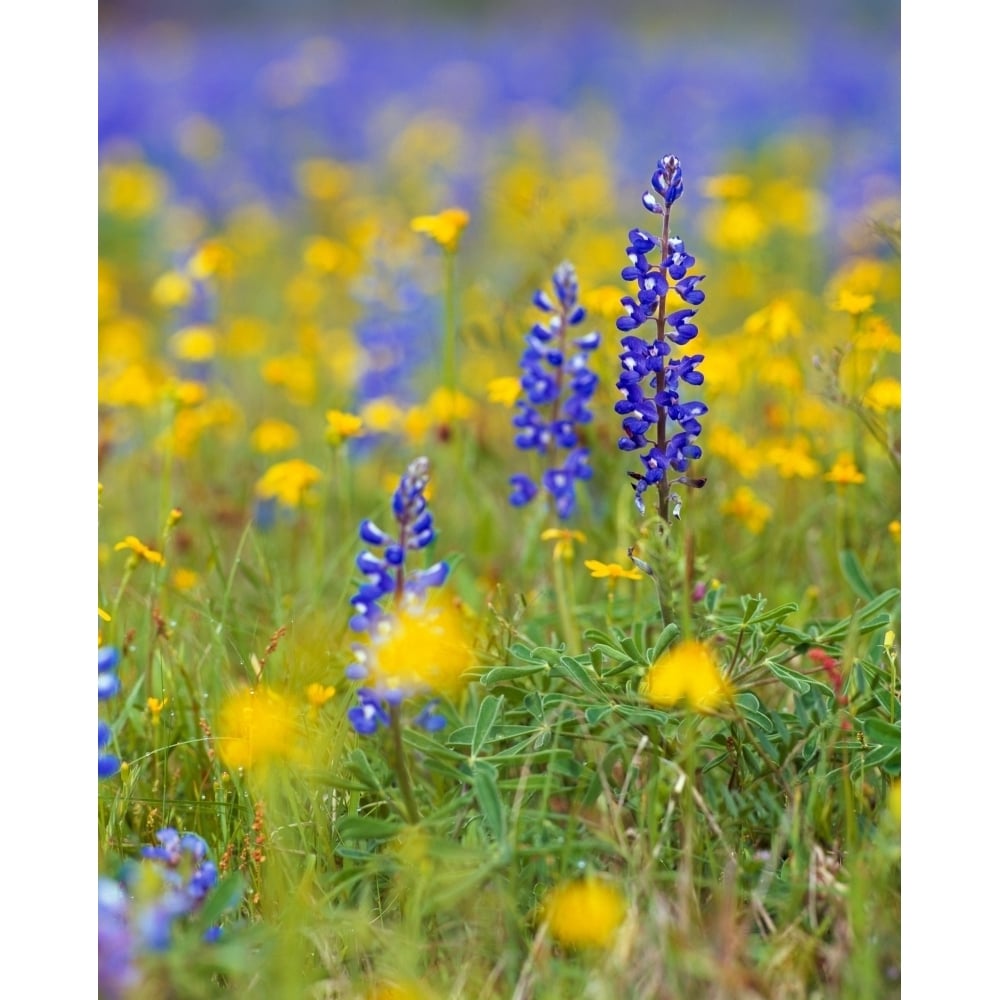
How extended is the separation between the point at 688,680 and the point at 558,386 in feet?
2.39

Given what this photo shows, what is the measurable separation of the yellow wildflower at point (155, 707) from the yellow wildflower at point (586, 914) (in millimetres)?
649

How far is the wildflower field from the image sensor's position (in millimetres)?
1573

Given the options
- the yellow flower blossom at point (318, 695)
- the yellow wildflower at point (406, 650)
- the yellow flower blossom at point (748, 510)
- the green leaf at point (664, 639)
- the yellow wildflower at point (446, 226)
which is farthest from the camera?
the yellow flower blossom at point (748, 510)

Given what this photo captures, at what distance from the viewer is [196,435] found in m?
3.12

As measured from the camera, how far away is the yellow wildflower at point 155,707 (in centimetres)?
196

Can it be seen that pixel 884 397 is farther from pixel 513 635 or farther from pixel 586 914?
pixel 586 914

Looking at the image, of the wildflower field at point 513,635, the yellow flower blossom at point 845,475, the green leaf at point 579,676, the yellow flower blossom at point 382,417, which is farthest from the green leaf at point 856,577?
the yellow flower blossom at point 382,417

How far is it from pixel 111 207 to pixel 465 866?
4.85m

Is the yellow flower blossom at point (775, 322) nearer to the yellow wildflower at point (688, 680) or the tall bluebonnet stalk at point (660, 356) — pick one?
the tall bluebonnet stalk at point (660, 356)

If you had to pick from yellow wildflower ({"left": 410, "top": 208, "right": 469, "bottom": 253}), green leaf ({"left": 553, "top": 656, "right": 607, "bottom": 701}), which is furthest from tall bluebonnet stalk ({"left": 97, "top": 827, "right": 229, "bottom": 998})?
yellow wildflower ({"left": 410, "top": 208, "right": 469, "bottom": 253})

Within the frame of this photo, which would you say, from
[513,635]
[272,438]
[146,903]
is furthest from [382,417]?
[146,903]

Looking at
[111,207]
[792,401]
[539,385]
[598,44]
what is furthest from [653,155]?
[539,385]

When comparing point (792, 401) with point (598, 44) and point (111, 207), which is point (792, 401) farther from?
point (598, 44)
